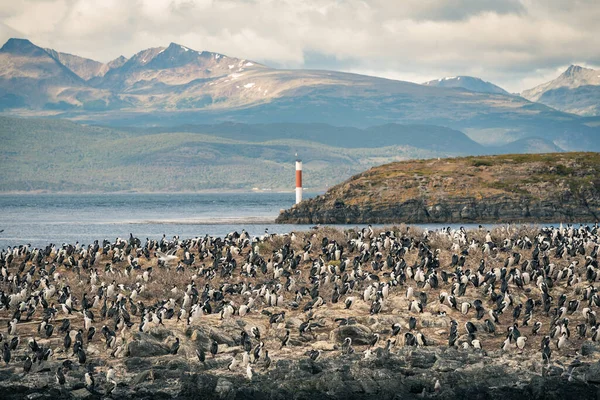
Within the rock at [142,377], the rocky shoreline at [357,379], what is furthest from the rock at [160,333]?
the rock at [142,377]

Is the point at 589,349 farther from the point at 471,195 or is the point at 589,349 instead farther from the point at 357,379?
the point at 471,195

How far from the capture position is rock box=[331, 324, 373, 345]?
29906 mm

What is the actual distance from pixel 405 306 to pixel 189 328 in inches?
343

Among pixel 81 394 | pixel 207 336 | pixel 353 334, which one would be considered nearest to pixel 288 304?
pixel 353 334

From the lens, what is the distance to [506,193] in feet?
328

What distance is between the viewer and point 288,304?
35.4m

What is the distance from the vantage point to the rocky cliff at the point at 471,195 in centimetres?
9831

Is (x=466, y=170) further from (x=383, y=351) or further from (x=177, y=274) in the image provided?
(x=383, y=351)

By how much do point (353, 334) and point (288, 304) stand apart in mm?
5744

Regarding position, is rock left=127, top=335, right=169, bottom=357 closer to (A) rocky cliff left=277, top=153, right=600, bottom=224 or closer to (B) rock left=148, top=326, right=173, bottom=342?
(B) rock left=148, top=326, right=173, bottom=342

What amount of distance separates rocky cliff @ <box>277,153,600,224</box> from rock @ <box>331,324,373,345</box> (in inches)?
2728

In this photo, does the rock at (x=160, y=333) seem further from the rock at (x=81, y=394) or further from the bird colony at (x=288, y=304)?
the rock at (x=81, y=394)

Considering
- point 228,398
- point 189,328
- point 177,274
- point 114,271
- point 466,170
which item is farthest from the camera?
point 466,170

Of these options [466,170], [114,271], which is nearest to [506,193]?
[466,170]
